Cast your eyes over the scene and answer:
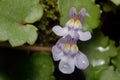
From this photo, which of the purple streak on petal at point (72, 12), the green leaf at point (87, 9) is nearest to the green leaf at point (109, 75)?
the green leaf at point (87, 9)

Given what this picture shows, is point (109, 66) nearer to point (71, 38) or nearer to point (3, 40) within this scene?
point (71, 38)

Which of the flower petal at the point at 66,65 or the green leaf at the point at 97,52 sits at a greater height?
the flower petal at the point at 66,65

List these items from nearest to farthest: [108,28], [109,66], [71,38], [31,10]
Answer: [71,38] → [31,10] → [109,66] → [108,28]

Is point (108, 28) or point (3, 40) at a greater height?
point (3, 40)

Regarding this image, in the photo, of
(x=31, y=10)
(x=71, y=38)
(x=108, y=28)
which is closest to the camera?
(x=71, y=38)

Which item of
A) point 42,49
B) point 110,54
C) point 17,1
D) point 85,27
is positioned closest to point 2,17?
point 17,1

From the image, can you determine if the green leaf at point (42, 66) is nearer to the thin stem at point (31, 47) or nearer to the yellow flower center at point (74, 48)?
the thin stem at point (31, 47)

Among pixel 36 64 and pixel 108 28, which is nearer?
pixel 36 64
